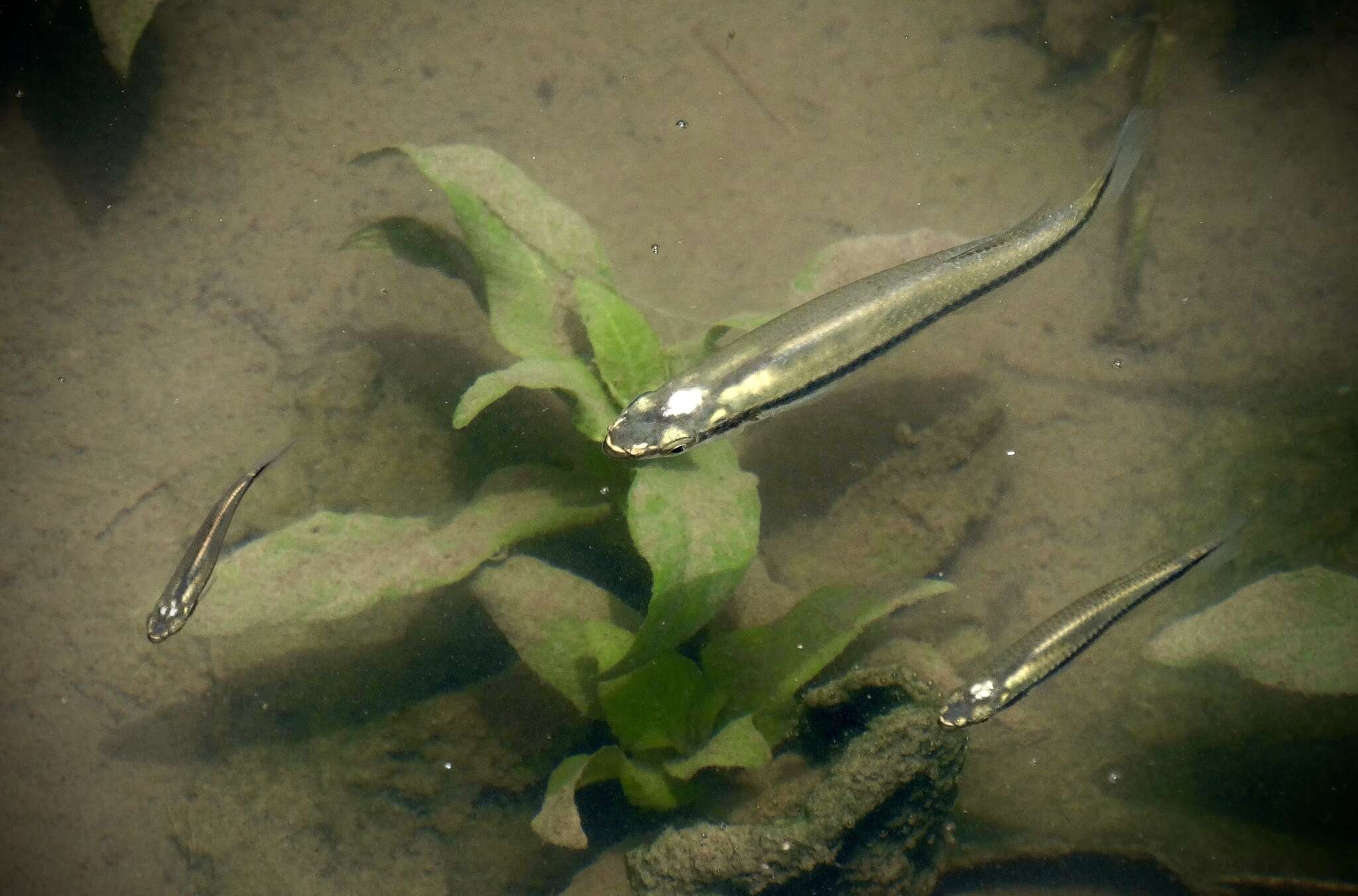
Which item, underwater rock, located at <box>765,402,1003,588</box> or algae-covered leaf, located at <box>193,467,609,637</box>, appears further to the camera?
underwater rock, located at <box>765,402,1003,588</box>

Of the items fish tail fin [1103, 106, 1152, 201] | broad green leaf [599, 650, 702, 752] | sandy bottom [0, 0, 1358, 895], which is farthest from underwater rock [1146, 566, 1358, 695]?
broad green leaf [599, 650, 702, 752]

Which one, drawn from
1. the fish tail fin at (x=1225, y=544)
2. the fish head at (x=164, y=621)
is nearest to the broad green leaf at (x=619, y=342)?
the fish head at (x=164, y=621)

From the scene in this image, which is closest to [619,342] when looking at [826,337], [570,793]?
[826,337]

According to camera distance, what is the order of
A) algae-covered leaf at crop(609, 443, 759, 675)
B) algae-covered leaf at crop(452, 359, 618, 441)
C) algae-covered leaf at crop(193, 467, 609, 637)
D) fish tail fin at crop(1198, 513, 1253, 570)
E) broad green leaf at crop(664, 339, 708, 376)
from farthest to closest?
broad green leaf at crop(664, 339, 708, 376) → fish tail fin at crop(1198, 513, 1253, 570) → algae-covered leaf at crop(193, 467, 609, 637) → algae-covered leaf at crop(452, 359, 618, 441) → algae-covered leaf at crop(609, 443, 759, 675)

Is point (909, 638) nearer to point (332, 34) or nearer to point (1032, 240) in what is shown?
point (1032, 240)

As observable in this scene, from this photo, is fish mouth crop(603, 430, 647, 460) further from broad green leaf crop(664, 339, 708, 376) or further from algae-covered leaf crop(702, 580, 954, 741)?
algae-covered leaf crop(702, 580, 954, 741)

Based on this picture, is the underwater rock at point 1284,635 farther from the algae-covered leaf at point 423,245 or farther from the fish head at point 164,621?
the fish head at point 164,621

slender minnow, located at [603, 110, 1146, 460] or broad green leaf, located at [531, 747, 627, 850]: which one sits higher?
slender minnow, located at [603, 110, 1146, 460]
